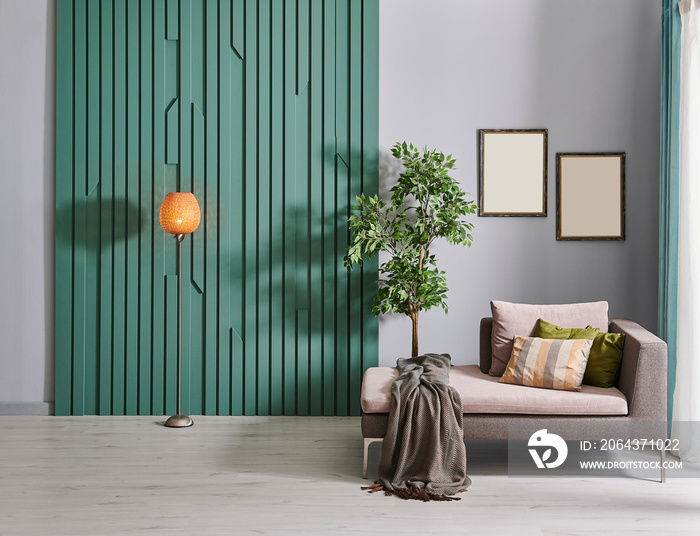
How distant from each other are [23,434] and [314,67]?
9.91 feet

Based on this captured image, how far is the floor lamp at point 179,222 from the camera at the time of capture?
385 cm

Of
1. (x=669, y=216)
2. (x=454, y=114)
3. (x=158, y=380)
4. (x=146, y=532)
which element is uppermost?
(x=454, y=114)

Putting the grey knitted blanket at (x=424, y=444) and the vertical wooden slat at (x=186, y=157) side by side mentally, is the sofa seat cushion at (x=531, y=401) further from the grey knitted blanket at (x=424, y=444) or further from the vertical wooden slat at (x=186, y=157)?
the vertical wooden slat at (x=186, y=157)

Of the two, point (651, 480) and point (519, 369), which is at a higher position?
point (519, 369)

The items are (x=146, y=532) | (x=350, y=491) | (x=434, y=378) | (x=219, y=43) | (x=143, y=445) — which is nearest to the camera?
(x=146, y=532)

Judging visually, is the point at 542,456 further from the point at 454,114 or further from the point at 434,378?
the point at 454,114

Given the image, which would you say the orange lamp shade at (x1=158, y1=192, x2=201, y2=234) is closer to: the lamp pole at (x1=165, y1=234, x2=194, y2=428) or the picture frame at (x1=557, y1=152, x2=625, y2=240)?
the lamp pole at (x1=165, y1=234, x2=194, y2=428)

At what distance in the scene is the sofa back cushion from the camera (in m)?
3.69

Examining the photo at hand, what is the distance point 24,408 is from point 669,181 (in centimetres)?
447

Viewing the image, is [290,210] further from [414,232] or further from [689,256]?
[689,256]

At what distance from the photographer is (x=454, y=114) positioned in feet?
13.9

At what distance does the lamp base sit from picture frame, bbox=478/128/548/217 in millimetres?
2394

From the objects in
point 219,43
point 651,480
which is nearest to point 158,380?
point 219,43

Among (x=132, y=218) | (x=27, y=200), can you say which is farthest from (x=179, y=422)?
(x=27, y=200)
